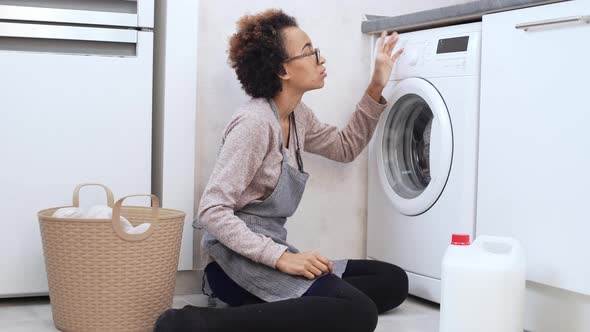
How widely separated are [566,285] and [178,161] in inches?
45.9

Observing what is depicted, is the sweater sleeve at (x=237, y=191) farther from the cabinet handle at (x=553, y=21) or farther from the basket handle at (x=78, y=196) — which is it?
the cabinet handle at (x=553, y=21)

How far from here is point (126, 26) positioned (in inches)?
90.1

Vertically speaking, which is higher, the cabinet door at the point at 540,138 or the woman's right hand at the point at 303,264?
the cabinet door at the point at 540,138

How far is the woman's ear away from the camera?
2.16 meters

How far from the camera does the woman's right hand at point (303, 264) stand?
1.92 metres

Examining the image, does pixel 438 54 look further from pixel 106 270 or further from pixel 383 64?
pixel 106 270

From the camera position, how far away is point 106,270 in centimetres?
192

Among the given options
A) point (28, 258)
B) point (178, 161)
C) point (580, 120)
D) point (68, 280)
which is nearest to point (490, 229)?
point (580, 120)

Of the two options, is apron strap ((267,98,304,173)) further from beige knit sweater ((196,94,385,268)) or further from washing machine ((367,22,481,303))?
washing machine ((367,22,481,303))

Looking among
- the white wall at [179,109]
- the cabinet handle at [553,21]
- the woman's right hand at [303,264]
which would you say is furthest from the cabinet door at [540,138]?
the white wall at [179,109]

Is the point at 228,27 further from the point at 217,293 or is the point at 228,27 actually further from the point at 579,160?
the point at 579,160

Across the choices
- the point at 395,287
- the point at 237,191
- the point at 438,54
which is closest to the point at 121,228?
the point at 237,191

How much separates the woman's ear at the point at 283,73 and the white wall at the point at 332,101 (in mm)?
322

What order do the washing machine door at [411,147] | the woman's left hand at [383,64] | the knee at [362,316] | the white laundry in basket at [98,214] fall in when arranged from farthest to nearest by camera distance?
the woman's left hand at [383,64]
the washing machine door at [411,147]
the white laundry in basket at [98,214]
the knee at [362,316]
